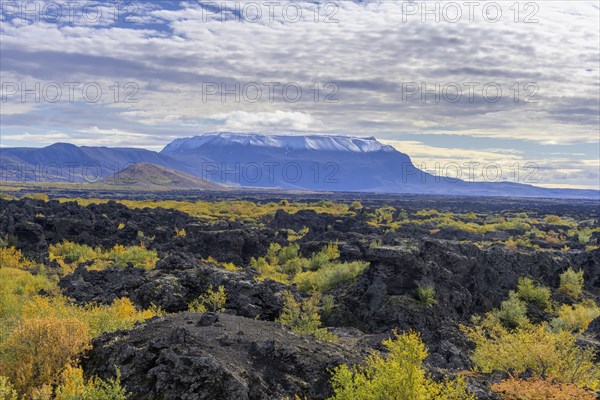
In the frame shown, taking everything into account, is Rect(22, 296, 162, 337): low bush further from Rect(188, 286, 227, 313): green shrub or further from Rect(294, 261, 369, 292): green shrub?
Rect(294, 261, 369, 292): green shrub

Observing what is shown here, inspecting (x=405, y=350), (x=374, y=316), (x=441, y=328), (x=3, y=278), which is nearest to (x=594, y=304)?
(x=441, y=328)

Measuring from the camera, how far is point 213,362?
1669cm

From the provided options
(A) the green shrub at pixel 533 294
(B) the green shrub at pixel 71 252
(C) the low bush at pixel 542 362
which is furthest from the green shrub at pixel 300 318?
(B) the green shrub at pixel 71 252

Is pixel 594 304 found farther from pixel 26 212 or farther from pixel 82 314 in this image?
pixel 26 212

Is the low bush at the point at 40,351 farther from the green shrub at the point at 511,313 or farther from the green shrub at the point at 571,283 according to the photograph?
the green shrub at the point at 571,283

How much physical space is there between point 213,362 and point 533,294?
36481mm

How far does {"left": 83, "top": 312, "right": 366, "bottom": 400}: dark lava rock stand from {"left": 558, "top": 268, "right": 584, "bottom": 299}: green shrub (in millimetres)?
37050

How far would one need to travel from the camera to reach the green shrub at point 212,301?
3267 cm

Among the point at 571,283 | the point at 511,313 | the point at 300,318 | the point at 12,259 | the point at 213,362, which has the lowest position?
the point at 511,313

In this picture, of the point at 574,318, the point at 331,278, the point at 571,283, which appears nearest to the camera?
the point at 574,318

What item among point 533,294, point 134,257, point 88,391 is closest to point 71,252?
point 134,257

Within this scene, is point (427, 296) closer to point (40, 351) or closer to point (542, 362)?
point (542, 362)

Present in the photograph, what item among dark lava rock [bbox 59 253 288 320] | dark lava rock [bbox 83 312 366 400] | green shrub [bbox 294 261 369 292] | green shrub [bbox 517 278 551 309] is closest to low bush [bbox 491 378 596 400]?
dark lava rock [bbox 83 312 366 400]

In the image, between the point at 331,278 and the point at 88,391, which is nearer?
the point at 88,391
